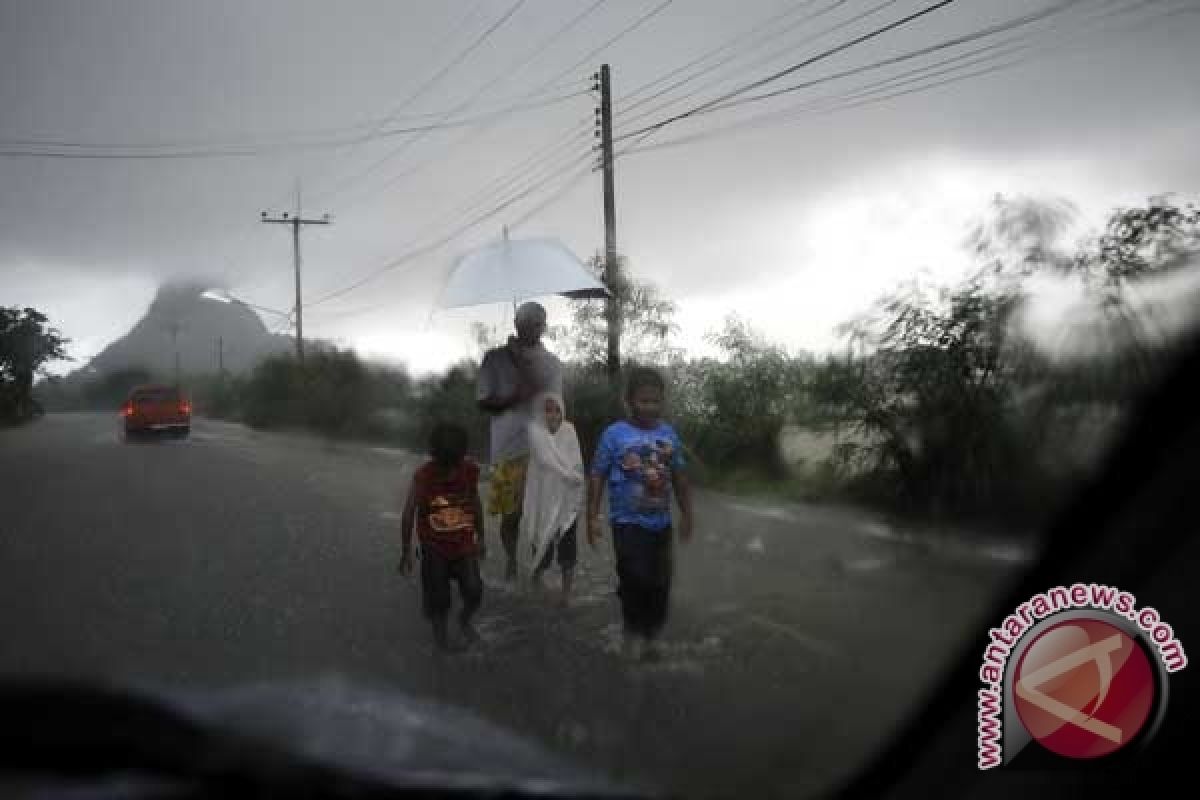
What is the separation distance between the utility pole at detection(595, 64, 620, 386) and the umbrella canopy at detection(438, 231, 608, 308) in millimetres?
7386

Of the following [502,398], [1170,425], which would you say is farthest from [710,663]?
[1170,425]

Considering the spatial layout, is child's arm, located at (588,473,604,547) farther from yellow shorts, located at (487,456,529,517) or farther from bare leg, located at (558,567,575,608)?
yellow shorts, located at (487,456,529,517)

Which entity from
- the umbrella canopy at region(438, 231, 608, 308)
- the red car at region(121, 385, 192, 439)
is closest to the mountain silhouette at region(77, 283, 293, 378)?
the red car at region(121, 385, 192, 439)

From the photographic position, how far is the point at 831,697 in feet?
12.1

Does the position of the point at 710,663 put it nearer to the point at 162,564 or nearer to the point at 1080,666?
the point at 1080,666

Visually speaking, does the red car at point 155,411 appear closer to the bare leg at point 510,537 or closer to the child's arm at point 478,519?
the bare leg at point 510,537

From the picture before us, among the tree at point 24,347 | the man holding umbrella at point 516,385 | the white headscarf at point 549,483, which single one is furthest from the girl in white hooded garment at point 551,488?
the tree at point 24,347

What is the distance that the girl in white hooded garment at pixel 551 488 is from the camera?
17.4ft

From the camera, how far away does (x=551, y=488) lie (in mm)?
5363

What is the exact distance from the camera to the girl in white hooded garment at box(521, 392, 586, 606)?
5316mm

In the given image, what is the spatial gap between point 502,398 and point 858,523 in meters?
3.83

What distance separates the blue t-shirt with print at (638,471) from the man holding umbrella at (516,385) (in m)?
1.43

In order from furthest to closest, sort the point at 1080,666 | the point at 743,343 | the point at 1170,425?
the point at 743,343 < the point at 1170,425 < the point at 1080,666

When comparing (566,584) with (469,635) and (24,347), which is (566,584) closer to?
(469,635)
